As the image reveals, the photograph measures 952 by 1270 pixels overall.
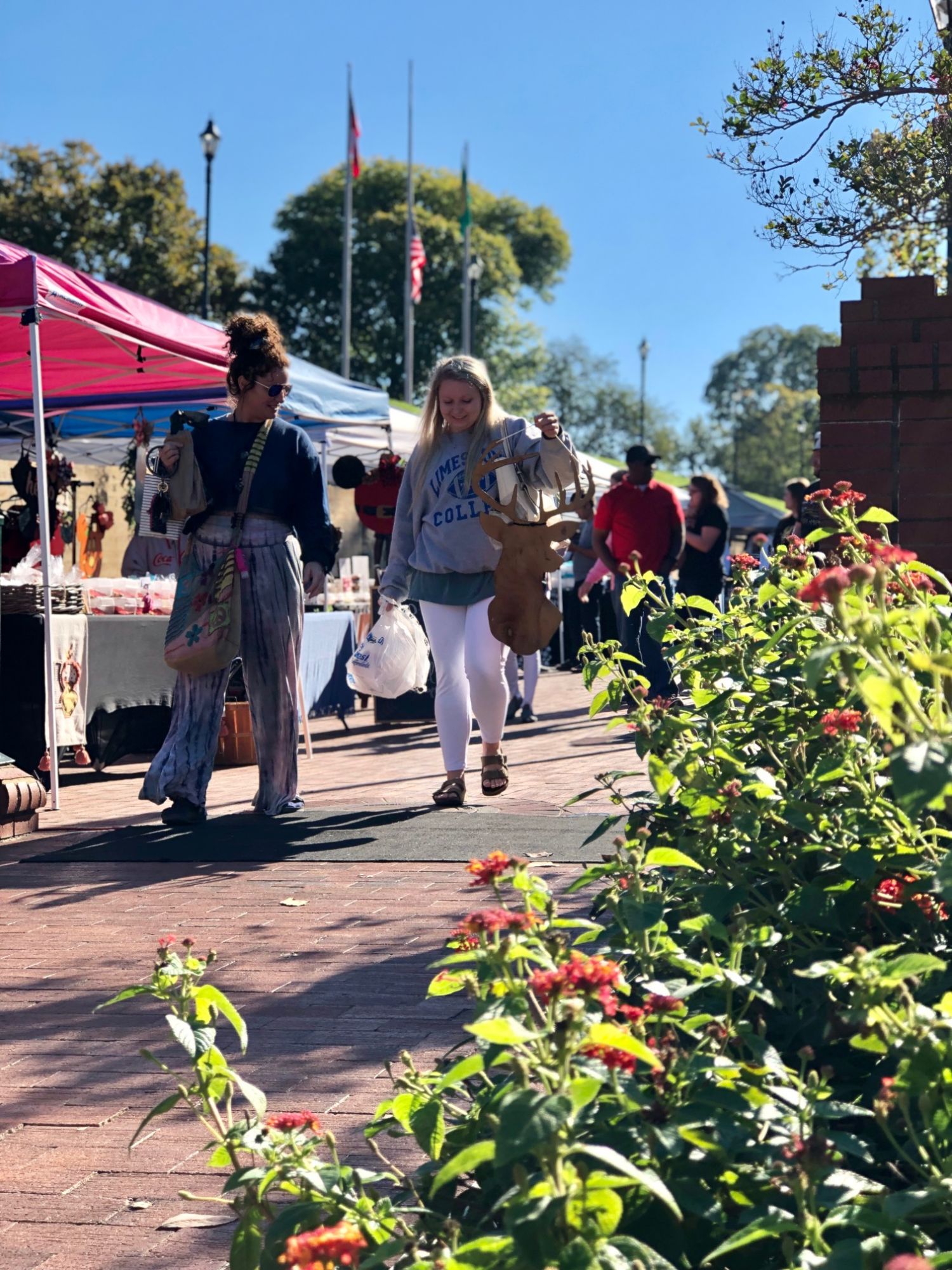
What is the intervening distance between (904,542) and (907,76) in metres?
1.70

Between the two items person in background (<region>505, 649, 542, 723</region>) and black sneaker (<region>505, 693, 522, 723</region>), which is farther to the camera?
black sneaker (<region>505, 693, 522, 723</region>)

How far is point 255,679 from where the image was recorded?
7543 millimetres

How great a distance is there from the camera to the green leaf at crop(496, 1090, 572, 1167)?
1.43m

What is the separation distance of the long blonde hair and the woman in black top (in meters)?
4.89

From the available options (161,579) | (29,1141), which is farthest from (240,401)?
(29,1141)

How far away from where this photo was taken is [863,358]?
597 cm

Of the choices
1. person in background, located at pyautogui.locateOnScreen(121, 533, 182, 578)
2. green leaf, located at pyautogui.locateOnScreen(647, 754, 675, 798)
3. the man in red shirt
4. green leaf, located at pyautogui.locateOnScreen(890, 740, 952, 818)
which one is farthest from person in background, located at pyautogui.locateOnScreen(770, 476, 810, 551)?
green leaf, located at pyautogui.locateOnScreen(890, 740, 952, 818)

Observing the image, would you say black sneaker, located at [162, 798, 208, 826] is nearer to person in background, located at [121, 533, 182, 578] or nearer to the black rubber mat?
the black rubber mat

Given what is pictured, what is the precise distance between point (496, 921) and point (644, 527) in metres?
10.2

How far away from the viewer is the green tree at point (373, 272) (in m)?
63.3

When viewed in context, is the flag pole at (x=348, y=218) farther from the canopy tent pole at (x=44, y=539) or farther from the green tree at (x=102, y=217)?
the canopy tent pole at (x=44, y=539)

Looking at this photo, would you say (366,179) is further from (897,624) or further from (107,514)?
(897,624)

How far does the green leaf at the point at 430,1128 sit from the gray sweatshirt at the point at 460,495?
17.9ft

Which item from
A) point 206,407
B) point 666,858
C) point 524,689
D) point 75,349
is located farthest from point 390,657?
point 666,858
